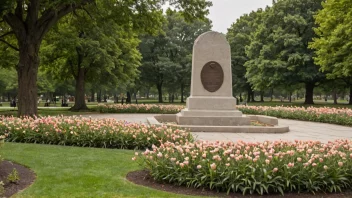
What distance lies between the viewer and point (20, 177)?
614 cm

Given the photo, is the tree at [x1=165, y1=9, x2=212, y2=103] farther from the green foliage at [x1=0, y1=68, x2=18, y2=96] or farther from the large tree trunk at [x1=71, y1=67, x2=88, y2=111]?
the green foliage at [x1=0, y1=68, x2=18, y2=96]

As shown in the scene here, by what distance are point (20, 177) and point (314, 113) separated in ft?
57.2

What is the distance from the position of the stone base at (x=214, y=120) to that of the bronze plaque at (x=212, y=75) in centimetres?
176

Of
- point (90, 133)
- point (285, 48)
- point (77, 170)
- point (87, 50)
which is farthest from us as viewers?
point (285, 48)

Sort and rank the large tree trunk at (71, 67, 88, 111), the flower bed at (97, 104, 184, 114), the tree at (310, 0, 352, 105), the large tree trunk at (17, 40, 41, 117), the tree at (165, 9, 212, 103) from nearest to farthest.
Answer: the large tree trunk at (17, 40, 41, 117) → the tree at (310, 0, 352, 105) → the flower bed at (97, 104, 184, 114) → the large tree trunk at (71, 67, 88, 111) → the tree at (165, 9, 212, 103)

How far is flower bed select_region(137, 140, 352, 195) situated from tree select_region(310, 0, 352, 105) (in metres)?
20.2

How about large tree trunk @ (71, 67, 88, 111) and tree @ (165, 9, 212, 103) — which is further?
tree @ (165, 9, 212, 103)

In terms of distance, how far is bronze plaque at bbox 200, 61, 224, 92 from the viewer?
15.6 meters

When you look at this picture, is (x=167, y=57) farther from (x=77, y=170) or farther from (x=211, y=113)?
(x=77, y=170)

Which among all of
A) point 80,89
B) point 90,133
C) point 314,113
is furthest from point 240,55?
point 90,133

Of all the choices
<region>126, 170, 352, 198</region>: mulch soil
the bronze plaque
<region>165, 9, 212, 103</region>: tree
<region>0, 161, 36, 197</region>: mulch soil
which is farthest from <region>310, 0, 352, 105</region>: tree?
<region>0, 161, 36, 197</region>: mulch soil

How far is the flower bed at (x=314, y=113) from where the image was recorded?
58.4 feet

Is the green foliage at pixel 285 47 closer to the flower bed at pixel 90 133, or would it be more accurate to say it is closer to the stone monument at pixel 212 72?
the stone monument at pixel 212 72

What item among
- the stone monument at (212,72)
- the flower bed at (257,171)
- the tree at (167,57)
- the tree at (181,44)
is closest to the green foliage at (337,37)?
the stone monument at (212,72)
